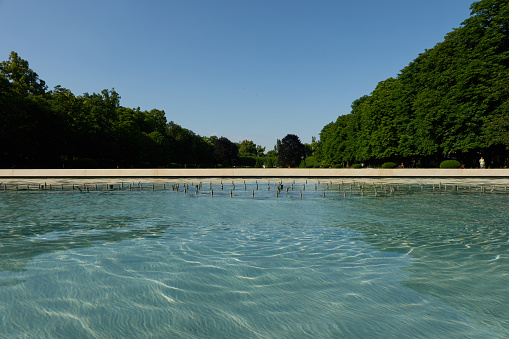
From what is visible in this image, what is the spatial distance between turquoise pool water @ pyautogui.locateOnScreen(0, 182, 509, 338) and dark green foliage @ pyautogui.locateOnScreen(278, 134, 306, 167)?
111 meters

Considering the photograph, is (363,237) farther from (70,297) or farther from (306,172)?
(306,172)

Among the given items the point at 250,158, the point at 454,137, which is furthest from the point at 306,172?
the point at 250,158

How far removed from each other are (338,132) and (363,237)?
81320 millimetres

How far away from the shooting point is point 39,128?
54.1m

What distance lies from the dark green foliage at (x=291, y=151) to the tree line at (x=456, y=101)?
59.7 meters

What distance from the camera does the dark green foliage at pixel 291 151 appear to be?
125 meters

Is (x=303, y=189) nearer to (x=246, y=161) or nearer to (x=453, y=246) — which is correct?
(x=453, y=246)

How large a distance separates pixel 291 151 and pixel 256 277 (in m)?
119

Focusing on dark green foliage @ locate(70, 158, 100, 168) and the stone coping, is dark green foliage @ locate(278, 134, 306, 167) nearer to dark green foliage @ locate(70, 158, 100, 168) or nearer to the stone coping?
the stone coping

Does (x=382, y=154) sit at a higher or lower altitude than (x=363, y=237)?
higher

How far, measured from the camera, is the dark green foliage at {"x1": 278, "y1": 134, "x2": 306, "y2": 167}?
12531 centimetres

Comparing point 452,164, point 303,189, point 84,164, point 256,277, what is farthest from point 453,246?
point 84,164

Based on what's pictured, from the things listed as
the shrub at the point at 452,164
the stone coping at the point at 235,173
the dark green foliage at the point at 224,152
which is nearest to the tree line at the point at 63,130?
the stone coping at the point at 235,173

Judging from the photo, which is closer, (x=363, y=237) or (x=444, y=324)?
(x=444, y=324)
